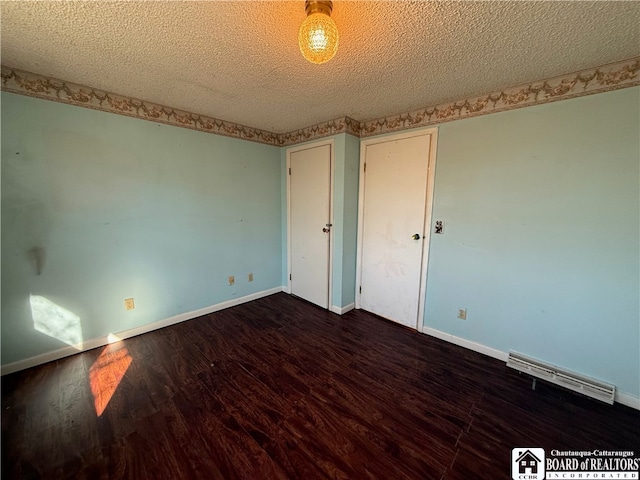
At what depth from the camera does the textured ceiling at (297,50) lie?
117 centimetres

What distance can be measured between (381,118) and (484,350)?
245 cm

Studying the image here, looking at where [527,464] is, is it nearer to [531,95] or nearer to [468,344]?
[468,344]

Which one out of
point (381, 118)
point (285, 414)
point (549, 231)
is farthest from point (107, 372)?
point (549, 231)

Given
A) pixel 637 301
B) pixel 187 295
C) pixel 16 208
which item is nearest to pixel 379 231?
pixel 637 301

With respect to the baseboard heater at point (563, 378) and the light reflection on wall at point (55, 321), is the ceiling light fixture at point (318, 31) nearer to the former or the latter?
the baseboard heater at point (563, 378)

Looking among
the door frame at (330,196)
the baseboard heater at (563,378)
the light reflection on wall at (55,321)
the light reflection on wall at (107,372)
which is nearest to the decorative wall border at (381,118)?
the door frame at (330,196)

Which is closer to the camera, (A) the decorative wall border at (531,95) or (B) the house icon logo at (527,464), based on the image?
(B) the house icon logo at (527,464)

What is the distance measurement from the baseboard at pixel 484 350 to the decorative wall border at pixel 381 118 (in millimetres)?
1989

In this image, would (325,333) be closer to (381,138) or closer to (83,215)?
(381,138)

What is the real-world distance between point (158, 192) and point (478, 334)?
3.30 meters

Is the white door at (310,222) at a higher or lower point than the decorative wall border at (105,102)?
lower

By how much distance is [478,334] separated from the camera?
2230 mm

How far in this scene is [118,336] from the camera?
2354 millimetres

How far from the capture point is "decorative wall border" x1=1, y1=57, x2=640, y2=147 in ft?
5.31
